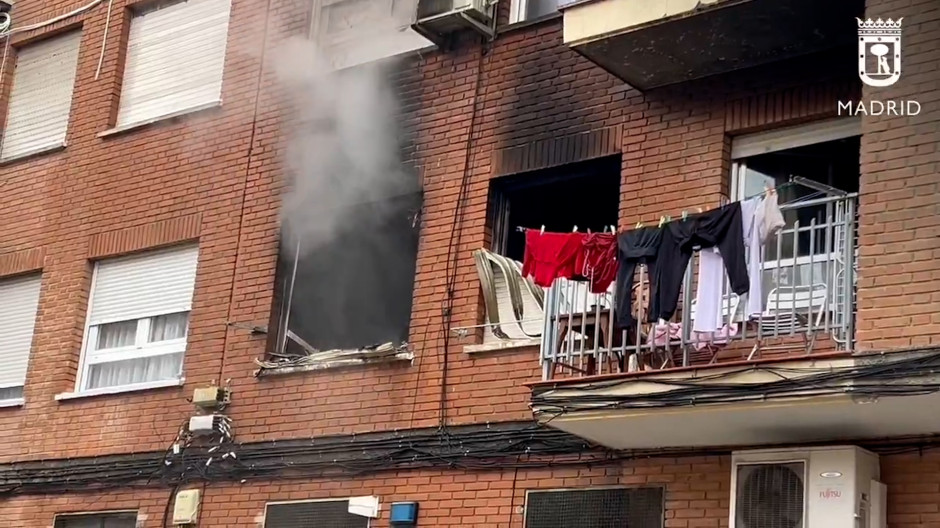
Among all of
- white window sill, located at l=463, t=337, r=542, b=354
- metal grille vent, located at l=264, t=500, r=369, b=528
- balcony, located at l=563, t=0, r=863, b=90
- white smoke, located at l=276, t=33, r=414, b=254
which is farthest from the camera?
white smoke, located at l=276, t=33, r=414, b=254

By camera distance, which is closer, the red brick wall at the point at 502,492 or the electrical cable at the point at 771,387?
the electrical cable at the point at 771,387

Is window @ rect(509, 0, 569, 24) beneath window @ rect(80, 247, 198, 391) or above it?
above

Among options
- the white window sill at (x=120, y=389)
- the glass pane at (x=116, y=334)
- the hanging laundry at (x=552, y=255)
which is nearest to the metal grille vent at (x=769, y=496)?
the hanging laundry at (x=552, y=255)

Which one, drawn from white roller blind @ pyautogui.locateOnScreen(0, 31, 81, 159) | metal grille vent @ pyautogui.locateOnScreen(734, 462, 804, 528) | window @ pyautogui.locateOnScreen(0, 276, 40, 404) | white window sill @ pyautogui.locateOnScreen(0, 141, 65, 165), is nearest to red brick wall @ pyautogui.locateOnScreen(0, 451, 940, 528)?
metal grille vent @ pyautogui.locateOnScreen(734, 462, 804, 528)

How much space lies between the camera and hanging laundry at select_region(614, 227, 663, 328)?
785cm

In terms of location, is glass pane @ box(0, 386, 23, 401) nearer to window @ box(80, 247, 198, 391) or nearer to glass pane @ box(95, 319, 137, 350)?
window @ box(80, 247, 198, 391)

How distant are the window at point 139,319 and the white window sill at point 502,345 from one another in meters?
3.31

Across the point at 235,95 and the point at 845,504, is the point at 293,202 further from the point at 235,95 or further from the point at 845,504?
the point at 845,504

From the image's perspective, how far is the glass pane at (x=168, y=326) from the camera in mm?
11711

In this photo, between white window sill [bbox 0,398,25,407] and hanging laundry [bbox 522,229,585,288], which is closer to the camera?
hanging laundry [bbox 522,229,585,288]

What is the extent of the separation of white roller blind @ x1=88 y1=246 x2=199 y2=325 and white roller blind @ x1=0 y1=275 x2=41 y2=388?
0.96 m

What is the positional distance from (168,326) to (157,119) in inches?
84.1

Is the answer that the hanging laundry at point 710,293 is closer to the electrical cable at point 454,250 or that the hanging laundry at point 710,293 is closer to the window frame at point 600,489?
the window frame at point 600,489

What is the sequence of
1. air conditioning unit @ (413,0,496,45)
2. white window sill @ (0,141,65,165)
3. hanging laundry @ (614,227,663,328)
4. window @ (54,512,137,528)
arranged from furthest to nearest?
white window sill @ (0,141,65,165), window @ (54,512,137,528), air conditioning unit @ (413,0,496,45), hanging laundry @ (614,227,663,328)
